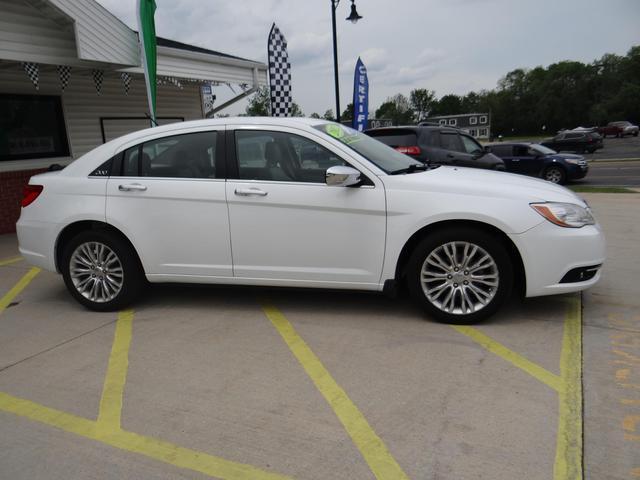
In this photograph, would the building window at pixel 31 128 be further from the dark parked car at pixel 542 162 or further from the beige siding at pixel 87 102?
the dark parked car at pixel 542 162

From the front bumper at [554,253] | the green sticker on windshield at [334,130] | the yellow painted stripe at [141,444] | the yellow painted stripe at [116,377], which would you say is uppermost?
the green sticker on windshield at [334,130]

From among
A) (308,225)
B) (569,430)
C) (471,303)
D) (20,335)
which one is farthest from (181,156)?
(569,430)

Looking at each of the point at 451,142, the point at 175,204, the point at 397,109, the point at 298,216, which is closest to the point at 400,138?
the point at 451,142

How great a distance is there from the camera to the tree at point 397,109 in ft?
401

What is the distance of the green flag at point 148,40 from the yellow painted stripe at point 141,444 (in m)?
6.05

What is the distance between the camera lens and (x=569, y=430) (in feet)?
8.43

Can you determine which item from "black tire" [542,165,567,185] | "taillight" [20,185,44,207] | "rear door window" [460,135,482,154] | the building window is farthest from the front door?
"black tire" [542,165,567,185]

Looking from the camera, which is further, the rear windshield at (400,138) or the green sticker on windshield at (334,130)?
the rear windshield at (400,138)

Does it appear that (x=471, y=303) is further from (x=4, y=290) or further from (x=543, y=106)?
(x=543, y=106)

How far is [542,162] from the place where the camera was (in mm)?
15703

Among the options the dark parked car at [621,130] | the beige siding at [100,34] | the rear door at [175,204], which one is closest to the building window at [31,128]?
the beige siding at [100,34]

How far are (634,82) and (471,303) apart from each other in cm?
9036

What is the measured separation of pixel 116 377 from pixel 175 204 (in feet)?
5.06

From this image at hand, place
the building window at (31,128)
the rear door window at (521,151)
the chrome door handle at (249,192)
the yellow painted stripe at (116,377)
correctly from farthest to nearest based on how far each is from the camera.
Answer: the rear door window at (521,151)
the building window at (31,128)
the chrome door handle at (249,192)
the yellow painted stripe at (116,377)
